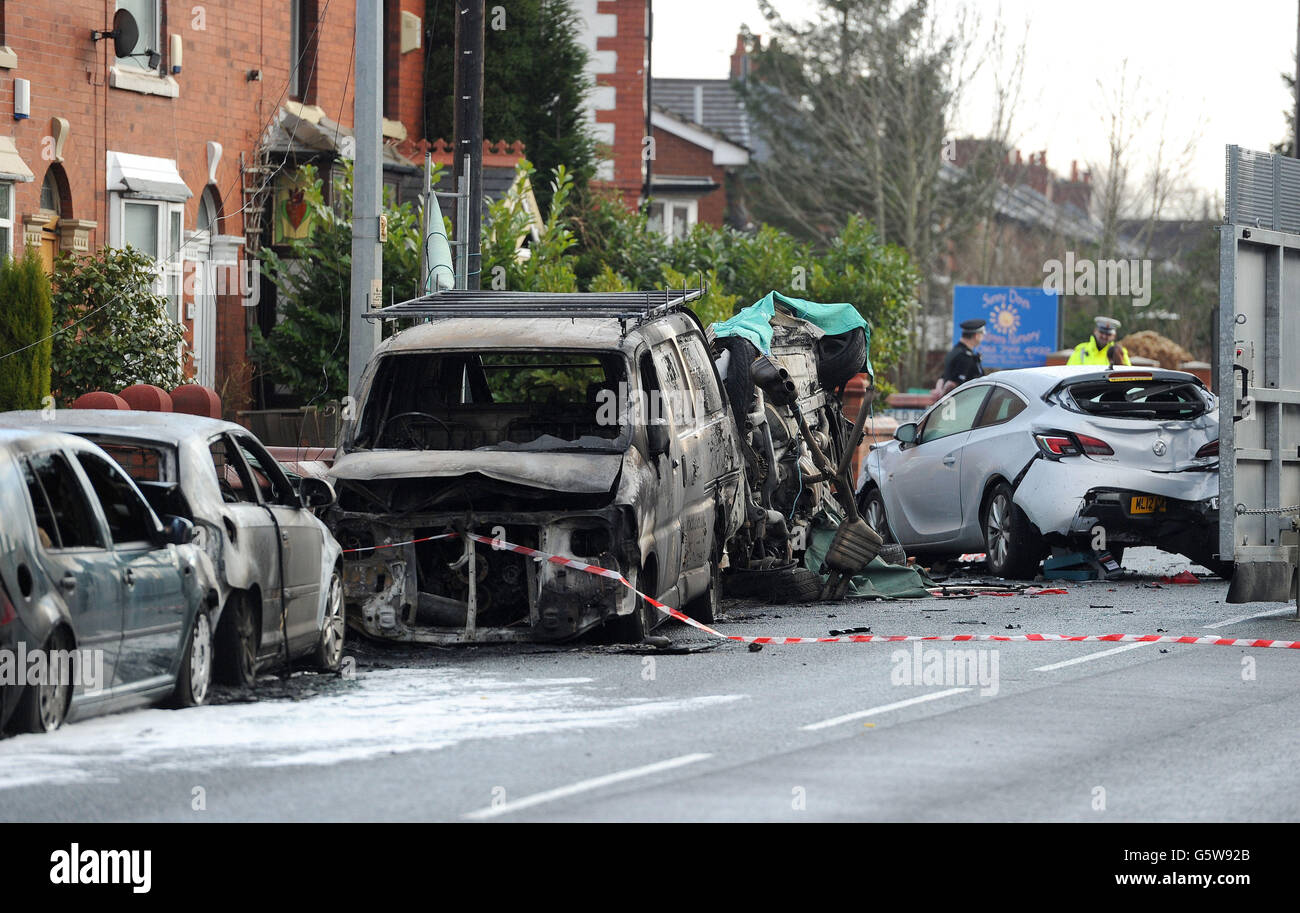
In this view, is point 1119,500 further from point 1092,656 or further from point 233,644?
point 233,644

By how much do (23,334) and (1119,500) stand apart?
8966 millimetres

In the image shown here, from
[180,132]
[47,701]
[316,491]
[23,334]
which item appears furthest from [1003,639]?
[180,132]

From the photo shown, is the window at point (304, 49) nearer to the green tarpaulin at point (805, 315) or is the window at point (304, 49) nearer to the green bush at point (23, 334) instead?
the green bush at point (23, 334)

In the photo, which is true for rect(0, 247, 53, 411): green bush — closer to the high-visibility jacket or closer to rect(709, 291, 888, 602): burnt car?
rect(709, 291, 888, 602): burnt car

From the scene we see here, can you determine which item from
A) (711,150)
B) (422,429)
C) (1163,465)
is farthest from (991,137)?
(422,429)

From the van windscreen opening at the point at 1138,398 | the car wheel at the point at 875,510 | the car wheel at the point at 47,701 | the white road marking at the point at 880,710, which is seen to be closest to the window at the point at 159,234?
the car wheel at the point at 875,510

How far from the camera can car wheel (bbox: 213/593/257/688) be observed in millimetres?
10470

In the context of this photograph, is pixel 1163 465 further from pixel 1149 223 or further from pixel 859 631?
pixel 1149 223

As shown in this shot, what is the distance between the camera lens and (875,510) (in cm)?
2003

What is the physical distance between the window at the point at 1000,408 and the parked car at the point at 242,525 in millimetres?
7514

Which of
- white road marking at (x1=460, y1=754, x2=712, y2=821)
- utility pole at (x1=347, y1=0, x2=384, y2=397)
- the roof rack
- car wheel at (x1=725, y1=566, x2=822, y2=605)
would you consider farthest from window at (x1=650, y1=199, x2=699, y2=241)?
white road marking at (x1=460, y1=754, x2=712, y2=821)

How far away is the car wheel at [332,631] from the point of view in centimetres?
1155

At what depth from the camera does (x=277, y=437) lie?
922 inches

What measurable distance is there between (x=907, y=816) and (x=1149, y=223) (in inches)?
2143
